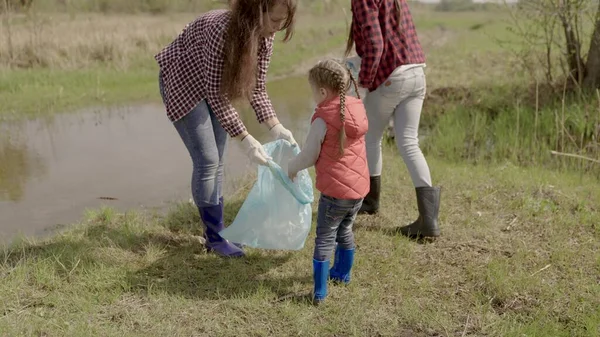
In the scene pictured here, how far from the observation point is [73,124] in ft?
23.1

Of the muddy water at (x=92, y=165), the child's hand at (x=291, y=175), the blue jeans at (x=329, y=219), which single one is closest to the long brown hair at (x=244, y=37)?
the child's hand at (x=291, y=175)

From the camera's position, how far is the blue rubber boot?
2.81 metres

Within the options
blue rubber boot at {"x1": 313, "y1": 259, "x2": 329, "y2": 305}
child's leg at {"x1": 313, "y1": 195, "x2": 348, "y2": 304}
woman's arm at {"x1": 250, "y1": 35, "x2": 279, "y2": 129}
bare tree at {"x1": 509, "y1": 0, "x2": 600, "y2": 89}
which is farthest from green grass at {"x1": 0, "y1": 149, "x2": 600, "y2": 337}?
bare tree at {"x1": 509, "y1": 0, "x2": 600, "y2": 89}

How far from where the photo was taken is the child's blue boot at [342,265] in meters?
2.99

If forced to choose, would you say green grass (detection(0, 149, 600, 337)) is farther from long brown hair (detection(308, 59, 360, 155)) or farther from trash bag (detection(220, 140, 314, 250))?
long brown hair (detection(308, 59, 360, 155))

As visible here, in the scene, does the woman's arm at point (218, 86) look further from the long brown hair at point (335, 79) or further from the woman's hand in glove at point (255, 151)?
the long brown hair at point (335, 79)

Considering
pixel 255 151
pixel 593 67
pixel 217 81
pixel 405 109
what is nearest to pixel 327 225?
pixel 255 151

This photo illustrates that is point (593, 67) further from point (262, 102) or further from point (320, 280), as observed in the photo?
point (320, 280)

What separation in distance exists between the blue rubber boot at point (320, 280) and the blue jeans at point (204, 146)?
82cm

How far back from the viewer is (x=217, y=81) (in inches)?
118

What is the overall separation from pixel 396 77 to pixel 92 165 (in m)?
3.35

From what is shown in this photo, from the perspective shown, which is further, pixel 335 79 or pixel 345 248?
pixel 345 248

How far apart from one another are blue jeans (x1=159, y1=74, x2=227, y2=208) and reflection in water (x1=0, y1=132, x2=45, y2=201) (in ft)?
7.05

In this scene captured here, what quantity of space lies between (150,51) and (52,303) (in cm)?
928
